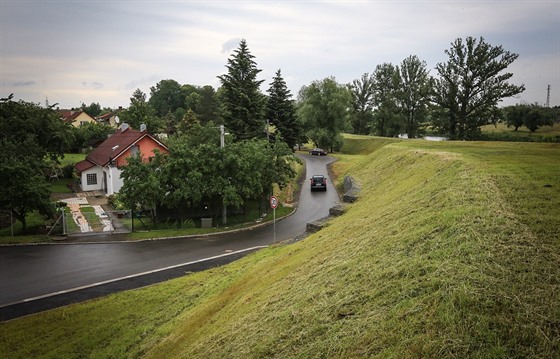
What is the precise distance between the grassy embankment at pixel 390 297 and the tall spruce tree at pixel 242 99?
27779mm

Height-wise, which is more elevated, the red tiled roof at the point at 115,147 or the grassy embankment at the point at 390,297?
the red tiled roof at the point at 115,147

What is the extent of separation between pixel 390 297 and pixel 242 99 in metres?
36.4

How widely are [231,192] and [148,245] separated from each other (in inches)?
245

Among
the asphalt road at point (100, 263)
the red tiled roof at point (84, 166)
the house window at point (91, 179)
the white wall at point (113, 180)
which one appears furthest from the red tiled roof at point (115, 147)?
the asphalt road at point (100, 263)

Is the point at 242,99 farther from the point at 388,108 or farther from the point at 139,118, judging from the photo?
the point at 388,108

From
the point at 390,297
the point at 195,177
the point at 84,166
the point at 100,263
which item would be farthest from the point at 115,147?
the point at 390,297

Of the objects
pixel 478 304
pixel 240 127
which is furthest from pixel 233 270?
pixel 240 127

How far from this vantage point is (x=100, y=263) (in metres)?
19.3

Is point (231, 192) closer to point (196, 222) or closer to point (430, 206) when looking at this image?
point (196, 222)

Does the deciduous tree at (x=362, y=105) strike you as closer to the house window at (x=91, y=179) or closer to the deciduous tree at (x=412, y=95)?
the deciduous tree at (x=412, y=95)

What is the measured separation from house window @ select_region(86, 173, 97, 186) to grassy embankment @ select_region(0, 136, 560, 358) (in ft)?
96.3

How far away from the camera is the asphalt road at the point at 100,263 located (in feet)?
51.4

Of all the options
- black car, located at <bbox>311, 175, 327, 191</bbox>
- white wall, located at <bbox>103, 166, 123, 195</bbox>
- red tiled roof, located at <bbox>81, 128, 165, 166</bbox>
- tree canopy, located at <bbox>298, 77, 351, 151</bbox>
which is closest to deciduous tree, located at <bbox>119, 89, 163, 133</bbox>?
red tiled roof, located at <bbox>81, 128, 165, 166</bbox>

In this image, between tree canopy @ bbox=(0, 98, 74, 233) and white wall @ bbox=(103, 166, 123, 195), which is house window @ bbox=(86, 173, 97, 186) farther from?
white wall @ bbox=(103, 166, 123, 195)
